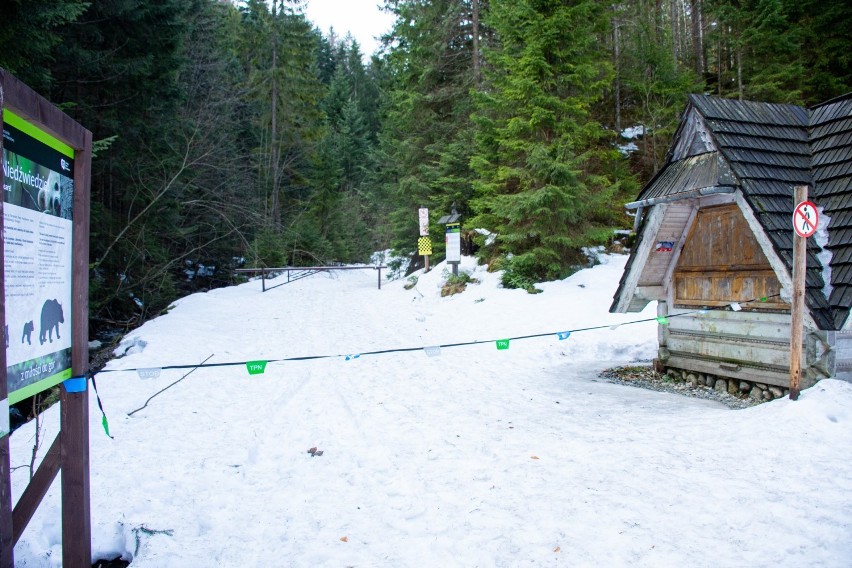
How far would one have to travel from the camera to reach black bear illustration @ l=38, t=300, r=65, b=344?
277 centimetres

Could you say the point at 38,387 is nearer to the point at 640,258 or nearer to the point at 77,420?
the point at 77,420

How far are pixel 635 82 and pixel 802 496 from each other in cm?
1837

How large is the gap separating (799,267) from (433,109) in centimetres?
1808

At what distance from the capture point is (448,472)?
4613mm

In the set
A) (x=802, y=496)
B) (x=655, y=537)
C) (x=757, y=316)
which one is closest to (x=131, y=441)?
(x=655, y=537)

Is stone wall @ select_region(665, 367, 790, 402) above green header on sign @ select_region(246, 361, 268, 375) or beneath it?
beneath

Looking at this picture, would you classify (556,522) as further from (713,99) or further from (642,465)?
(713,99)

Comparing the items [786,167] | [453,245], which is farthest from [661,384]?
[453,245]

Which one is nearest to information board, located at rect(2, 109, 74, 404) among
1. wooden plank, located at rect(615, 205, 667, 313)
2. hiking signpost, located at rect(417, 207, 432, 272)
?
wooden plank, located at rect(615, 205, 667, 313)

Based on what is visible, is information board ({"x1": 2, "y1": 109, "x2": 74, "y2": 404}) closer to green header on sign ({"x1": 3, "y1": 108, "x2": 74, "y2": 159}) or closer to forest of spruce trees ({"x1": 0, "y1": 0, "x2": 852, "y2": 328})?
green header on sign ({"x1": 3, "y1": 108, "x2": 74, "y2": 159})

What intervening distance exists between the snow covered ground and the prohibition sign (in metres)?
1.67

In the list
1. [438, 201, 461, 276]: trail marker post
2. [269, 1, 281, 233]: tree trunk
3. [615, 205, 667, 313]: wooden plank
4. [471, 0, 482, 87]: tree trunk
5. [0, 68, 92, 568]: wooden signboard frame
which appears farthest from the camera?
[269, 1, 281, 233]: tree trunk

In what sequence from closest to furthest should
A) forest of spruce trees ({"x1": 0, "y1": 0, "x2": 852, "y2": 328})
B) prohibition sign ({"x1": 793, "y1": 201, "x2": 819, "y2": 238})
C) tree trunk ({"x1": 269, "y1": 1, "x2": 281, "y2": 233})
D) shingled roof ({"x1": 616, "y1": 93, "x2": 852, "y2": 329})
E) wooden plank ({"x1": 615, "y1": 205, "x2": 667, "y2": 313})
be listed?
prohibition sign ({"x1": 793, "y1": 201, "x2": 819, "y2": 238}) < shingled roof ({"x1": 616, "y1": 93, "x2": 852, "y2": 329}) < wooden plank ({"x1": 615, "y1": 205, "x2": 667, "y2": 313}) < forest of spruce trees ({"x1": 0, "y1": 0, "x2": 852, "y2": 328}) < tree trunk ({"x1": 269, "y1": 1, "x2": 281, "y2": 233})

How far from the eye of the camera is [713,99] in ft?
23.4
